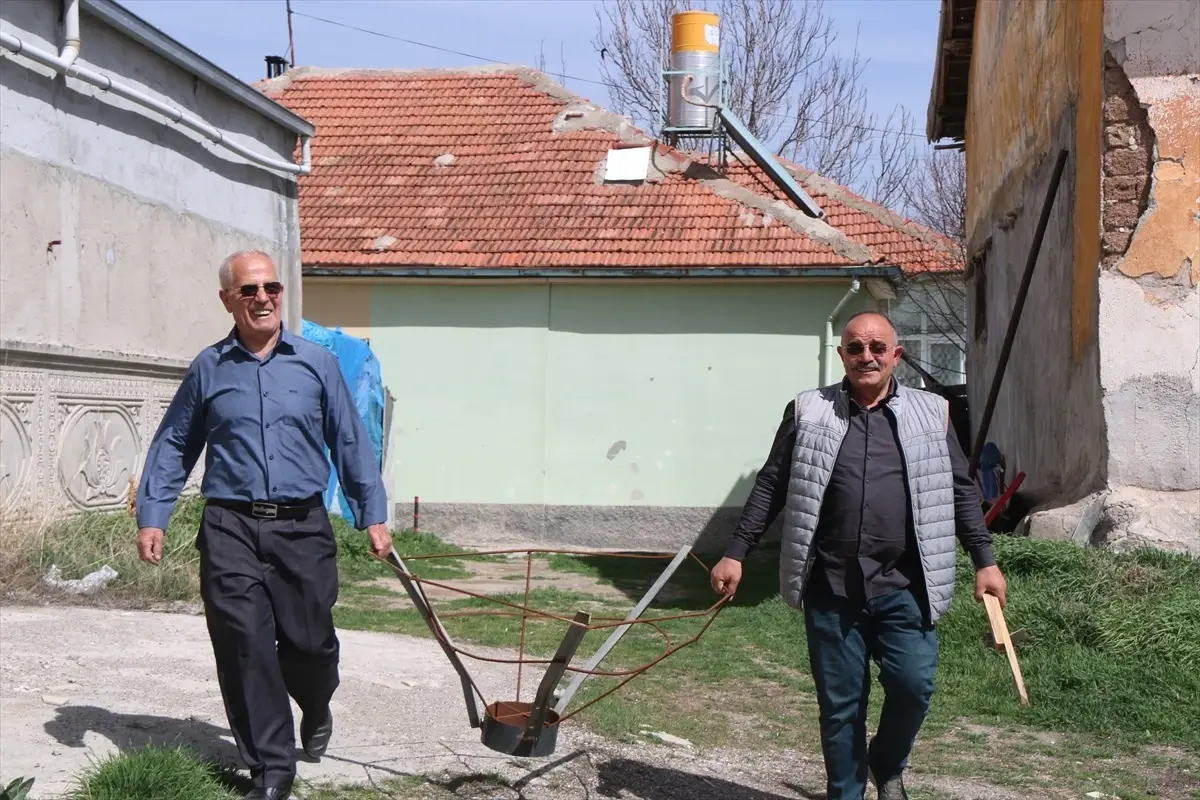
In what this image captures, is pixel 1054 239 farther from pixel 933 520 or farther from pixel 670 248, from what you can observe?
pixel 670 248

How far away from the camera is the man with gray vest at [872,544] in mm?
4867

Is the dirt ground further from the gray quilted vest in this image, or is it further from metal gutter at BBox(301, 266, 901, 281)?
metal gutter at BBox(301, 266, 901, 281)

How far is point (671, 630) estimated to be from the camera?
10469mm

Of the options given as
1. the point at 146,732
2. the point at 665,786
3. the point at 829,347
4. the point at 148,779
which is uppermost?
the point at 829,347

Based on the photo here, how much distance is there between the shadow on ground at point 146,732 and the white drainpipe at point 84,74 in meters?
5.61

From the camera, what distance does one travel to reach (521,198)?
1833cm

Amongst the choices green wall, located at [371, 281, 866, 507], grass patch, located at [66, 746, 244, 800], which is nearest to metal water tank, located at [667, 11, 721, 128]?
green wall, located at [371, 281, 866, 507]

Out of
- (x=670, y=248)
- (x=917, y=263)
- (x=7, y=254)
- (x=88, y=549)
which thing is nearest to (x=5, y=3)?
(x=7, y=254)

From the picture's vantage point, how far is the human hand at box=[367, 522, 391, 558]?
16.3ft

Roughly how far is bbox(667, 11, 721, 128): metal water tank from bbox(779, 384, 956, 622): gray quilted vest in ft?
49.2

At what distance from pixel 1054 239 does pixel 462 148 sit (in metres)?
10.8

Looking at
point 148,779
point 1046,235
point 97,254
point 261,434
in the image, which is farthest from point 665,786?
point 97,254

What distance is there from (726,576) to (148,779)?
6.81 ft

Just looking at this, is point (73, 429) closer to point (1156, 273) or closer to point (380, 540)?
point (380, 540)
